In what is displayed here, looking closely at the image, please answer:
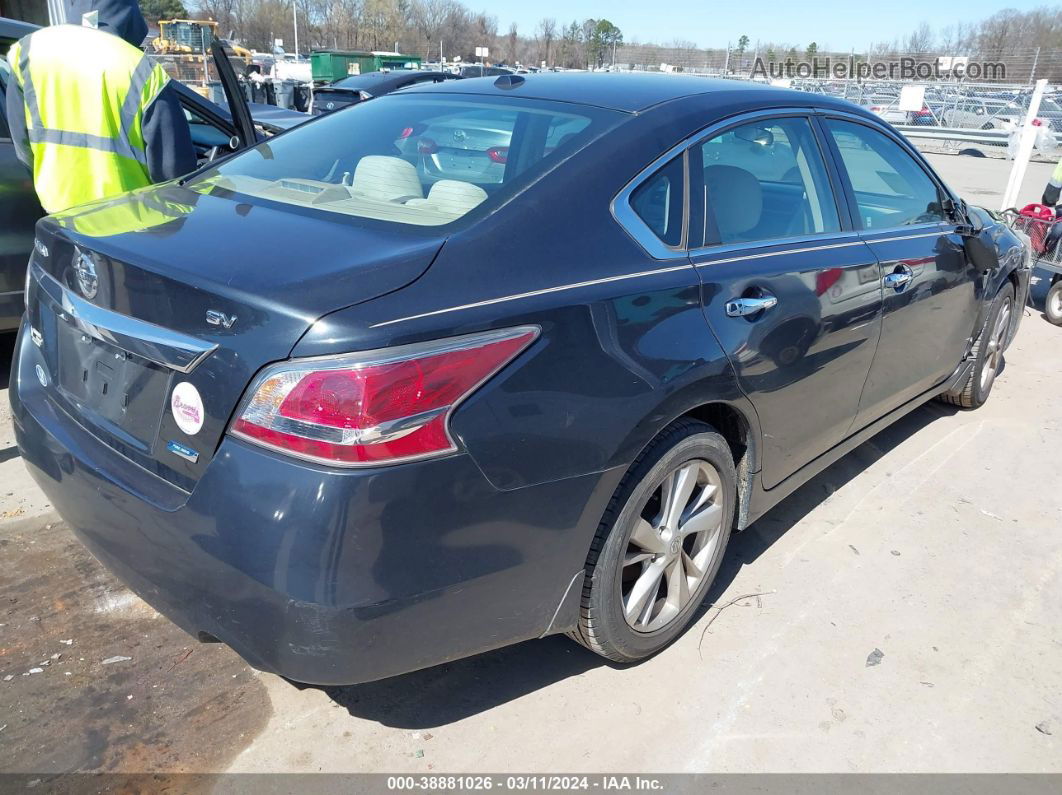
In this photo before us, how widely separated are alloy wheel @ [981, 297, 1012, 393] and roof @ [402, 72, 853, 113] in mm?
2293

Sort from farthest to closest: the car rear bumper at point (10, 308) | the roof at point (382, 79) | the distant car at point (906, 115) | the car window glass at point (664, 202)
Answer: the distant car at point (906, 115), the roof at point (382, 79), the car rear bumper at point (10, 308), the car window glass at point (664, 202)

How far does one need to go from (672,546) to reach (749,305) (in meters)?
0.77

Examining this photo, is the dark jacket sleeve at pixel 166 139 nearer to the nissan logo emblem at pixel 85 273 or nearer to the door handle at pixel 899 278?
the nissan logo emblem at pixel 85 273

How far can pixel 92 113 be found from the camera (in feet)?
12.2

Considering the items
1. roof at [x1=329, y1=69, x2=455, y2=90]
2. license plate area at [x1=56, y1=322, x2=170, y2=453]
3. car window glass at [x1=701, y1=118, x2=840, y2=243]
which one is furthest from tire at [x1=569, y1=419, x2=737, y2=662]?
roof at [x1=329, y1=69, x2=455, y2=90]

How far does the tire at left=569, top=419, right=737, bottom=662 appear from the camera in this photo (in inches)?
92.7

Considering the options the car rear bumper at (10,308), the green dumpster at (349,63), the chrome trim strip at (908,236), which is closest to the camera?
the chrome trim strip at (908,236)

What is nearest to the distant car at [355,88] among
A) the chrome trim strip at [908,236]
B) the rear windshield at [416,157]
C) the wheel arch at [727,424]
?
the chrome trim strip at [908,236]

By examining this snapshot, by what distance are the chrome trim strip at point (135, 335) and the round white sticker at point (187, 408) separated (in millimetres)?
45

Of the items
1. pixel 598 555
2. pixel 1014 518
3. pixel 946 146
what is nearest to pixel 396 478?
pixel 598 555

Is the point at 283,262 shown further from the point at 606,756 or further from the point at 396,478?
the point at 606,756

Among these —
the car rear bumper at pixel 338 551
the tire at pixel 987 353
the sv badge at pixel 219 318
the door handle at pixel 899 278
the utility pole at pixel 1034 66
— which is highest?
the utility pole at pixel 1034 66

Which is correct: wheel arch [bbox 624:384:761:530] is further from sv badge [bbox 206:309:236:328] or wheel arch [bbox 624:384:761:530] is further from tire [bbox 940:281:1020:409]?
tire [bbox 940:281:1020:409]

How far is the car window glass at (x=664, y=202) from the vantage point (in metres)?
2.42
